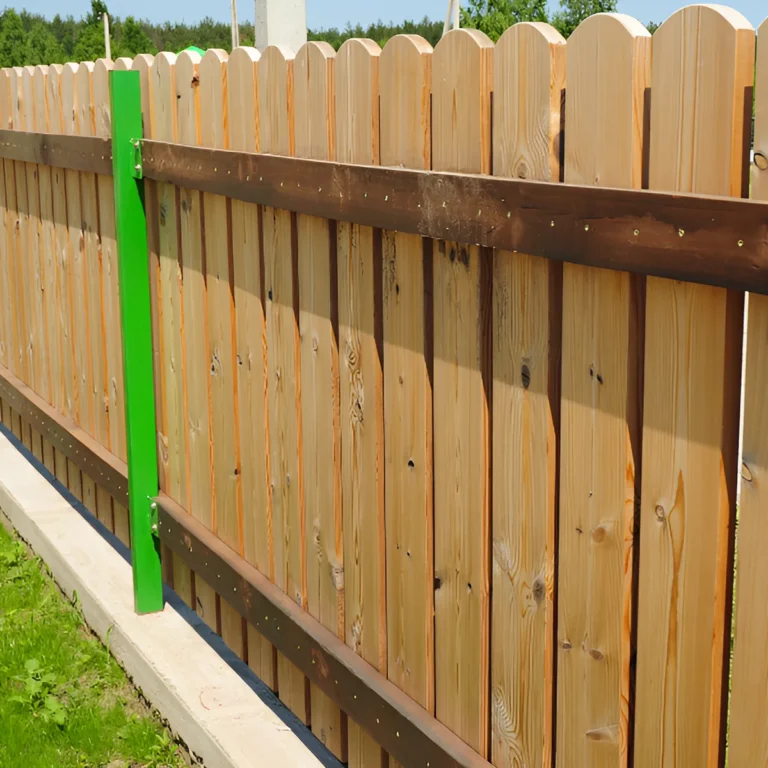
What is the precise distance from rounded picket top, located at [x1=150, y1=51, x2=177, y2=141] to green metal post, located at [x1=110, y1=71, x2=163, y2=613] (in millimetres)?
103

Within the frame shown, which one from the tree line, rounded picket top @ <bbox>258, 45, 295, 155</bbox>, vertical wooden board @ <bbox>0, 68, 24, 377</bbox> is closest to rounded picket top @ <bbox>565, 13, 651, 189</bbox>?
rounded picket top @ <bbox>258, 45, 295, 155</bbox>

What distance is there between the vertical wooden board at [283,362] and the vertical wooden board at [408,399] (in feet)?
1.48

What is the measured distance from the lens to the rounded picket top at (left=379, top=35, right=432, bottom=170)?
2234 millimetres

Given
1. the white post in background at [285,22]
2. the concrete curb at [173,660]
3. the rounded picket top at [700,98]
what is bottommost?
the concrete curb at [173,660]

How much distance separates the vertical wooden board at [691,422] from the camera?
5.17 ft

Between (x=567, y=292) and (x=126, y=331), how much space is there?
2202 millimetres

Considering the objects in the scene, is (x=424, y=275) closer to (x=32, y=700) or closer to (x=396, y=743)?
(x=396, y=743)

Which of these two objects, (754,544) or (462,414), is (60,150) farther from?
(754,544)

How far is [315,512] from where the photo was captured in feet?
9.52

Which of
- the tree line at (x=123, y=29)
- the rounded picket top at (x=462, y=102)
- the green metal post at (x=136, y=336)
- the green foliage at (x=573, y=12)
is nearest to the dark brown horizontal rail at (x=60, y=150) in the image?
the green metal post at (x=136, y=336)

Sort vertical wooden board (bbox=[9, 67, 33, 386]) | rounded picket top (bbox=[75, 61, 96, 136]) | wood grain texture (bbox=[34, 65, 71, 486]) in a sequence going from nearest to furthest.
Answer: rounded picket top (bbox=[75, 61, 96, 136])
wood grain texture (bbox=[34, 65, 71, 486])
vertical wooden board (bbox=[9, 67, 33, 386])

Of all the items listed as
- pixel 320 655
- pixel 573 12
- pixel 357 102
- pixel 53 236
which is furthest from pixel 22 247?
pixel 573 12

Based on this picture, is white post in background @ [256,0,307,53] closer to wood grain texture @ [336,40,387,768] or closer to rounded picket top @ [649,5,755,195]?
wood grain texture @ [336,40,387,768]

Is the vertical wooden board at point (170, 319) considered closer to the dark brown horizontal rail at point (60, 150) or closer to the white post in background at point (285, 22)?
the dark brown horizontal rail at point (60, 150)
